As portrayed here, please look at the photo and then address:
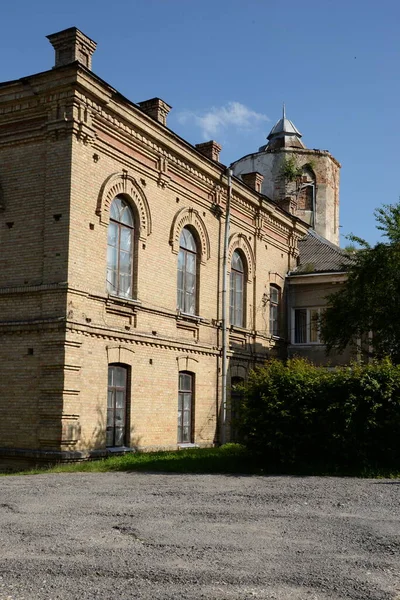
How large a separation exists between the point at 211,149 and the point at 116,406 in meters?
9.27

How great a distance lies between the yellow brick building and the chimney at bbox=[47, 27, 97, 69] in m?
0.04

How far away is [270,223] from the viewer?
Result: 25672mm

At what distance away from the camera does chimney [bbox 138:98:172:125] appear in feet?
62.1

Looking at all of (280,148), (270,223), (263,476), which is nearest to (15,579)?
A: (263,476)

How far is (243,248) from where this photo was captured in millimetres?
A: 23594

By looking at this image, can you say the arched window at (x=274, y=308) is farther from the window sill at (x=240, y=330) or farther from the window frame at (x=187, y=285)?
the window frame at (x=187, y=285)

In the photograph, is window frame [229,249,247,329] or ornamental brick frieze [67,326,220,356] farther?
window frame [229,249,247,329]

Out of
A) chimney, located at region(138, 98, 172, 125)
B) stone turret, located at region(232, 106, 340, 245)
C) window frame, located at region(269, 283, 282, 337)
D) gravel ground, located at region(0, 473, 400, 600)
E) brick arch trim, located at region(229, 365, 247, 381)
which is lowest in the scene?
gravel ground, located at region(0, 473, 400, 600)

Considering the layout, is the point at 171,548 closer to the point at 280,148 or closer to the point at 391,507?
the point at 391,507

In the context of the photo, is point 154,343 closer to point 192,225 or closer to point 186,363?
point 186,363

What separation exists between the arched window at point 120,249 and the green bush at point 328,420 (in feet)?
14.4

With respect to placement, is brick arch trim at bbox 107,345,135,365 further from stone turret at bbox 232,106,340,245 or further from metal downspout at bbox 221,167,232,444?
stone turret at bbox 232,106,340,245

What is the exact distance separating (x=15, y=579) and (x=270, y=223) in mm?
20447

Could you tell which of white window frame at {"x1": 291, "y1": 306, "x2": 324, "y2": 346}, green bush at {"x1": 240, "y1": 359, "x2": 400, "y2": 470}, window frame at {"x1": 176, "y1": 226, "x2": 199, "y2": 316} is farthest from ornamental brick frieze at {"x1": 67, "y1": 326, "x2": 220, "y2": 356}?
white window frame at {"x1": 291, "y1": 306, "x2": 324, "y2": 346}
